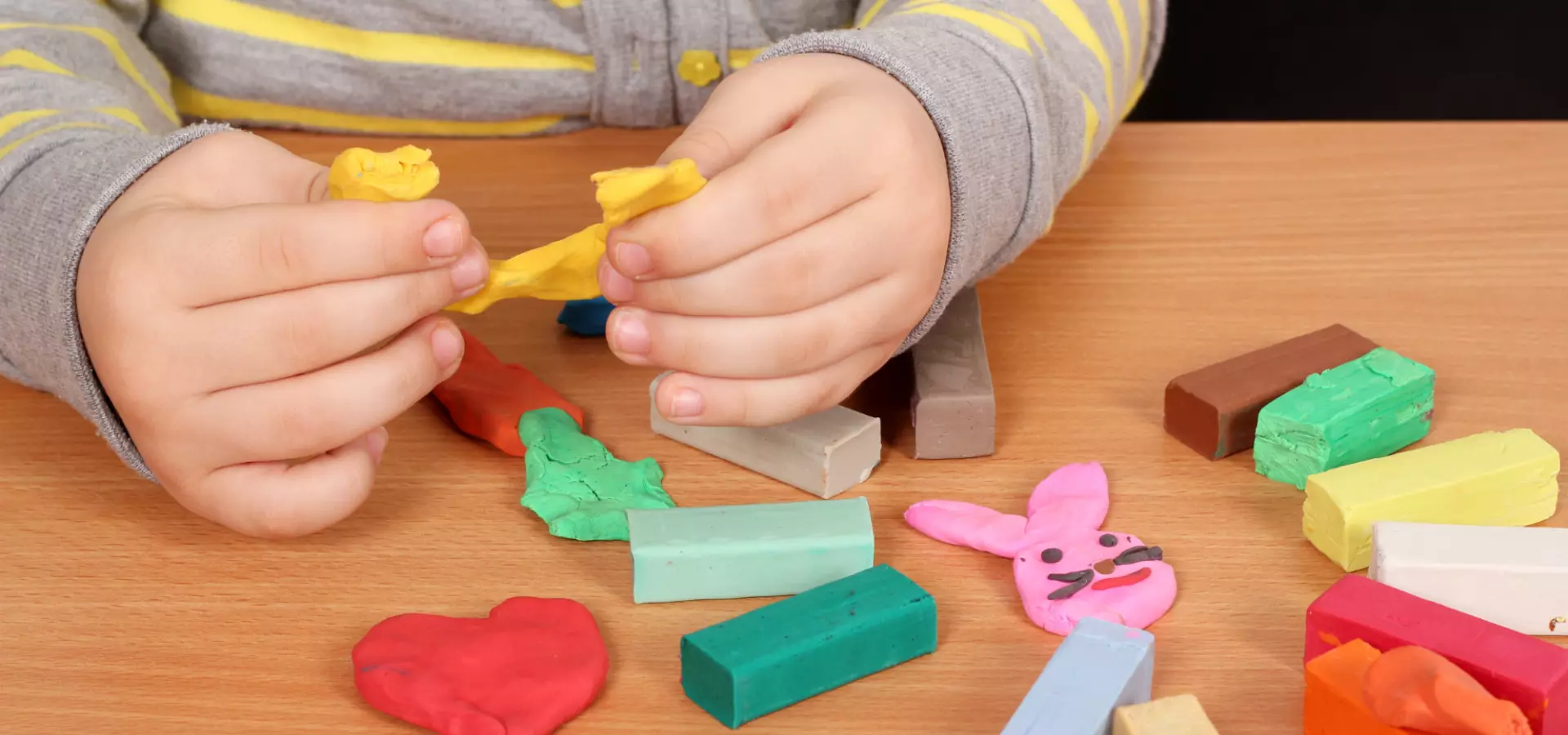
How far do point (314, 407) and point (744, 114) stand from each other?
Answer: 242 millimetres

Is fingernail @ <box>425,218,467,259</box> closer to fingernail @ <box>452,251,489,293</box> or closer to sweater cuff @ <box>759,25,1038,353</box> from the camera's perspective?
fingernail @ <box>452,251,489,293</box>

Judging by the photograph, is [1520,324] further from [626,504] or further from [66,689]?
[66,689]

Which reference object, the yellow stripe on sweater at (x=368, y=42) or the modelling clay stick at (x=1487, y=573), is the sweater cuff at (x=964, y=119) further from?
the yellow stripe on sweater at (x=368, y=42)

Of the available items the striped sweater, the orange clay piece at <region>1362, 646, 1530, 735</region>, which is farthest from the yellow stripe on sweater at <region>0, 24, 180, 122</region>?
the orange clay piece at <region>1362, 646, 1530, 735</region>

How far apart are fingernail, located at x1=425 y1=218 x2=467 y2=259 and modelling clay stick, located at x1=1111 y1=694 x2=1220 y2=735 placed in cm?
34

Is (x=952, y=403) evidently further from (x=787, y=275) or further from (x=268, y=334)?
(x=268, y=334)

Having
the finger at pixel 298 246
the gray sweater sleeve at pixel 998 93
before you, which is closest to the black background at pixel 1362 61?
the gray sweater sleeve at pixel 998 93

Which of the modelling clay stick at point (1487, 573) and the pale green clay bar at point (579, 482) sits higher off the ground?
the modelling clay stick at point (1487, 573)

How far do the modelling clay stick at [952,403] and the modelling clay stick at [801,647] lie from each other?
131 millimetres

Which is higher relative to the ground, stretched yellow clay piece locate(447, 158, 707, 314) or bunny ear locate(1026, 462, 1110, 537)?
stretched yellow clay piece locate(447, 158, 707, 314)

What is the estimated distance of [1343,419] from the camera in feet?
2.12

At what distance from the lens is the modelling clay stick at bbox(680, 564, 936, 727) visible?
0.50 meters

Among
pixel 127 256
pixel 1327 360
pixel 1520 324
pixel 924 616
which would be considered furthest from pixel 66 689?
pixel 1520 324

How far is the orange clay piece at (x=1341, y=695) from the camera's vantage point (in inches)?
18.6
